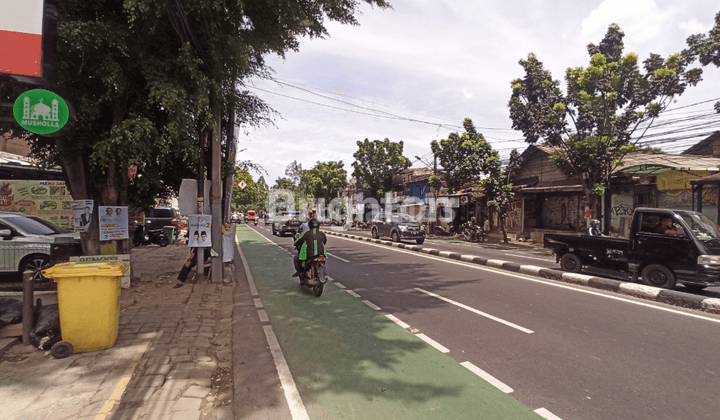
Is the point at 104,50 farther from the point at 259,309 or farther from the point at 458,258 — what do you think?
the point at 458,258

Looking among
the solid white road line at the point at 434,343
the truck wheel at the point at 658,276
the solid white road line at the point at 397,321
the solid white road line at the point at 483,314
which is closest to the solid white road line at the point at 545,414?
the solid white road line at the point at 434,343

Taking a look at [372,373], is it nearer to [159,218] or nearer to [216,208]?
[216,208]

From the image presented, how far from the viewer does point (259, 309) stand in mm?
7258

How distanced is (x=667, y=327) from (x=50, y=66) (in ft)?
30.2

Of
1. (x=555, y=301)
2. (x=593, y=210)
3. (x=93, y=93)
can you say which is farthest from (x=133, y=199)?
(x=593, y=210)

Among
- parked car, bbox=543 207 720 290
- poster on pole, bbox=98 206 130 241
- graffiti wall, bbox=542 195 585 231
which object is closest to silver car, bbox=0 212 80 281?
poster on pole, bbox=98 206 130 241

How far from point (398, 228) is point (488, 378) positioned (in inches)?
719

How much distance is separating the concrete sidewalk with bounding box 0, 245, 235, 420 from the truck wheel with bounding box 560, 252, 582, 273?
8.92 m

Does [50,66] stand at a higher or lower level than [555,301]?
Answer: higher

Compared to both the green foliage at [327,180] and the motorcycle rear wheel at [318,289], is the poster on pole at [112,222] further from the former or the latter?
the green foliage at [327,180]

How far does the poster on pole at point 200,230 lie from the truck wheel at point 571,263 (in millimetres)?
9448

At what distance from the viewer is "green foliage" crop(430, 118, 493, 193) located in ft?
83.4

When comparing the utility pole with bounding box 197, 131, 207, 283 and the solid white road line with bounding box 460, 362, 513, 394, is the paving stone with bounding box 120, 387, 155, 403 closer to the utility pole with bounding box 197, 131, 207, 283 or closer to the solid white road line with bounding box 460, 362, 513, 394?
the solid white road line with bounding box 460, 362, 513, 394

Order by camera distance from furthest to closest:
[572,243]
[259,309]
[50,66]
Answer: [572,243] → [259,309] → [50,66]
